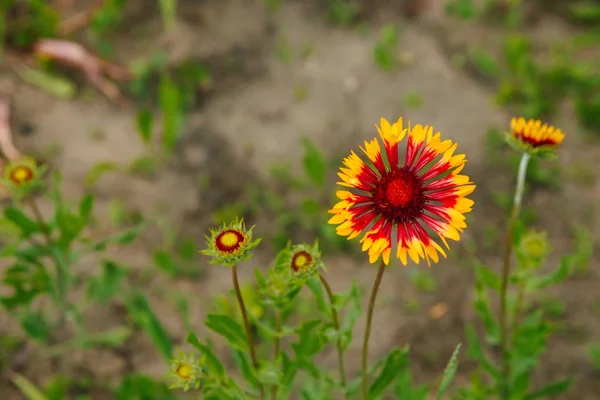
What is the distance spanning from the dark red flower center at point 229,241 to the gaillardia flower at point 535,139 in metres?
0.84

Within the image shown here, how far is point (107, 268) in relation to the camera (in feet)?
7.22

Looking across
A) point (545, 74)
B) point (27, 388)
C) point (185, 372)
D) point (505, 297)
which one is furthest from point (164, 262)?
point (545, 74)

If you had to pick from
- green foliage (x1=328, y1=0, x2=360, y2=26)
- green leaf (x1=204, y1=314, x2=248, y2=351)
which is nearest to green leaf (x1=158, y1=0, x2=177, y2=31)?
green foliage (x1=328, y1=0, x2=360, y2=26)

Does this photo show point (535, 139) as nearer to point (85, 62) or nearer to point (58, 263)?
point (58, 263)

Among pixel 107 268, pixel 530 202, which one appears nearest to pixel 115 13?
pixel 107 268

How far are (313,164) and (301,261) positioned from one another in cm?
140

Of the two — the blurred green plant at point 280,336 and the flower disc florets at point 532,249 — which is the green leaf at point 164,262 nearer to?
the blurred green plant at point 280,336

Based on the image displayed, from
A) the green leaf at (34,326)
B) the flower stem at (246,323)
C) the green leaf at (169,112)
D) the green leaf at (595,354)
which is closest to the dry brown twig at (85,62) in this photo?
the green leaf at (169,112)

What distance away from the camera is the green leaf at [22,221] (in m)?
1.88

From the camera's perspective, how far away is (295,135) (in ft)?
10.3

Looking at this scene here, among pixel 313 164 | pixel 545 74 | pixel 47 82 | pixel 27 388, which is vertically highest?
pixel 47 82

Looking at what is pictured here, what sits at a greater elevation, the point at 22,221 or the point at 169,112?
the point at 169,112

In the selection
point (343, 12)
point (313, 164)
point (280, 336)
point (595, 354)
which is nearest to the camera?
point (280, 336)

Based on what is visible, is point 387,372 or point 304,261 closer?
point 304,261
